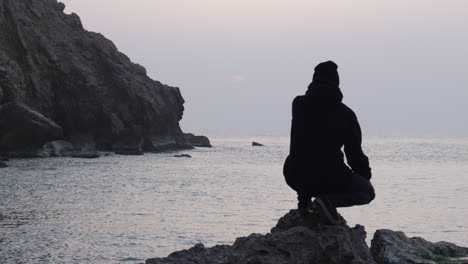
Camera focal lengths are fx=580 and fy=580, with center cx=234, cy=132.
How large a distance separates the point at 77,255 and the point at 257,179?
34.4 metres

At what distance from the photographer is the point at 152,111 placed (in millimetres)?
96562

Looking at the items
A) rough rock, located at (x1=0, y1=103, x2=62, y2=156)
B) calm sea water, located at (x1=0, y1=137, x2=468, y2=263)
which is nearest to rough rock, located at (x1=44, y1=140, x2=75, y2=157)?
rough rock, located at (x1=0, y1=103, x2=62, y2=156)

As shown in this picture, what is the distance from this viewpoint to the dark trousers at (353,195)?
7.18 meters

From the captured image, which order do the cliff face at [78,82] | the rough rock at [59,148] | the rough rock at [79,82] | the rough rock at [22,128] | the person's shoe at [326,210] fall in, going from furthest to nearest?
1. the rough rock at [79,82]
2. the cliff face at [78,82]
3. the rough rock at [59,148]
4. the rough rock at [22,128]
5. the person's shoe at [326,210]

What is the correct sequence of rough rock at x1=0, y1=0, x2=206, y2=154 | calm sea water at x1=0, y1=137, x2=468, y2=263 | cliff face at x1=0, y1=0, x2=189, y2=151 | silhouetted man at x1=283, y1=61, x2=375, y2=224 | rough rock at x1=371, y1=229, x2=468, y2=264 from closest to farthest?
silhouetted man at x1=283, y1=61, x2=375, y2=224 → rough rock at x1=371, y1=229, x2=468, y2=264 → calm sea water at x1=0, y1=137, x2=468, y2=263 → cliff face at x1=0, y1=0, x2=189, y2=151 → rough rock at x1=0, y1=0, x2=206, y2=154

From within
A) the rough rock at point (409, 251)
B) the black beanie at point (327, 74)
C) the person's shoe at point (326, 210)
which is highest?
the black beanie at point (327, 74)

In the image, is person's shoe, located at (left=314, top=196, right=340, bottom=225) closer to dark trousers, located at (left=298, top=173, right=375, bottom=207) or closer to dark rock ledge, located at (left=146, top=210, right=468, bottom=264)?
dark trousers, located at (left=298, top=173, right=375, bottom=207)

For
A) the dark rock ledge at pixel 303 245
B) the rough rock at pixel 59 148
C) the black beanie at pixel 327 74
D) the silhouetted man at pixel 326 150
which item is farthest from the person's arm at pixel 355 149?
the rough rock at pixel 59 148

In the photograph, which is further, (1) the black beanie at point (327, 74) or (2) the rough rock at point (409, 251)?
(2) the rough rock at point (409, 251)

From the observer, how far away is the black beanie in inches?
288

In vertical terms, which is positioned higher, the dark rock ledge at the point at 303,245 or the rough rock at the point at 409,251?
the dark rock ledge at the point at 303,245

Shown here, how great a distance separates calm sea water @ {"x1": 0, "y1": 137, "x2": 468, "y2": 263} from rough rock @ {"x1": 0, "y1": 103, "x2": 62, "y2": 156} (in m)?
6.04

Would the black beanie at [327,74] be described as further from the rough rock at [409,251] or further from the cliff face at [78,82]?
the cliff face at [78,82]

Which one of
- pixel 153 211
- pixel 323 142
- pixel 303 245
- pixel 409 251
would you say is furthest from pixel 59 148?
pixel 323 142
